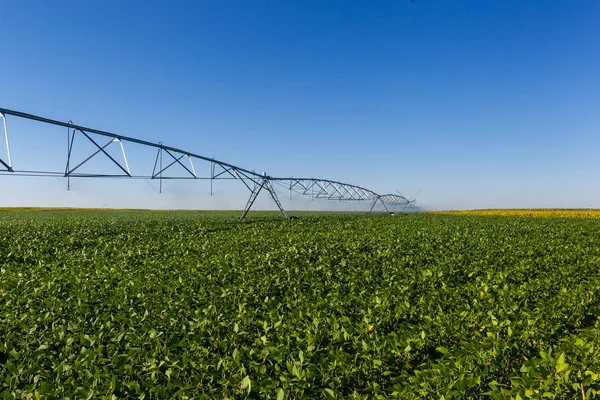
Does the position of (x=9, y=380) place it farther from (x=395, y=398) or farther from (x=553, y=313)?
(x=553, y=313)

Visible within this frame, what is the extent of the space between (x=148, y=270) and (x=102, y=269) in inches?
49.1

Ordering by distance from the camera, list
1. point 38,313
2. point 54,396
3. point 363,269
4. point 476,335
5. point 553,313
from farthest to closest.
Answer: point 363,269
point 38,313
point 553,313
point 476,335
point 54,396

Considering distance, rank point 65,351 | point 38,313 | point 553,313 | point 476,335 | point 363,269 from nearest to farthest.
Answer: point 65,351 → point 476,335 → point 553,313 → point 38,313 → point 363,269

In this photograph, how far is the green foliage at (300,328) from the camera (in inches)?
133

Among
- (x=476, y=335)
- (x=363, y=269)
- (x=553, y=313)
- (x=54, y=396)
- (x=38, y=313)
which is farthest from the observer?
(x=363, y=269)

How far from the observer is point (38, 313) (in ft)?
19.4

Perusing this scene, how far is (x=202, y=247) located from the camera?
1266 centimetres

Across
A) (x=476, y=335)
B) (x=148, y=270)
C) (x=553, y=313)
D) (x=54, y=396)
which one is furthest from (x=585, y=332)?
(x=148, y=270)

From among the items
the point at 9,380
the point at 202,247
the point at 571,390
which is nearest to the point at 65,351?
the point at 9,380

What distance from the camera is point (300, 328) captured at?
479 cm

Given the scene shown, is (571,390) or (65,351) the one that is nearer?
(571,390)

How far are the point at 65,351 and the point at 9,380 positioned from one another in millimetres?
1060

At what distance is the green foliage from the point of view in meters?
3.37

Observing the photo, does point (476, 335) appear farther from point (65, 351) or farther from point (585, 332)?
point (65, 351)
